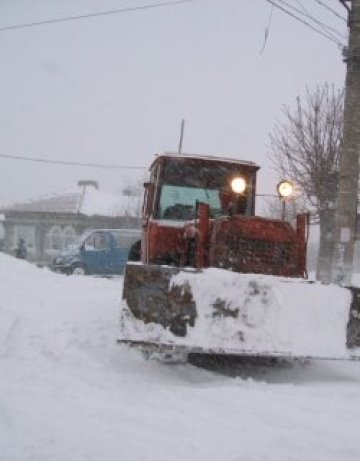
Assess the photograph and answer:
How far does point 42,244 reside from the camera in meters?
37.7

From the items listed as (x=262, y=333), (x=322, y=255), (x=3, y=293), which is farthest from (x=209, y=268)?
(x=322, y=255)

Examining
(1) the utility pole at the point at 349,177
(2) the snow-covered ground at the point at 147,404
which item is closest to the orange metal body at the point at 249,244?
(2) the snow-covered ground at the point at 147,404

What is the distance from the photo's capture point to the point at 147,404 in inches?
175

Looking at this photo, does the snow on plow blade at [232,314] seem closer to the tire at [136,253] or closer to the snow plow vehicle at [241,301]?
the snow plow vehicle at [241,301]

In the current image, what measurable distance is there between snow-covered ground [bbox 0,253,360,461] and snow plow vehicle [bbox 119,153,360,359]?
1.15 feet

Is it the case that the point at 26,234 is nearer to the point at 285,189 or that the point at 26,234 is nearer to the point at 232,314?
the point at 285,189

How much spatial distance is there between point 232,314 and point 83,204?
3485cm

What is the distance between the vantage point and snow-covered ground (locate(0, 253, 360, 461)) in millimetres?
3465

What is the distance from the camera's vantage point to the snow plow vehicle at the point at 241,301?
17.6ft

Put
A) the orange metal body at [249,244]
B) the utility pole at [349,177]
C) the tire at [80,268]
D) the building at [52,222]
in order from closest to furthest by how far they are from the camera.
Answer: the orange metal body at [249,244] → the utility pole at [349,177] → the tire at [80,268] → the building at [52,222]

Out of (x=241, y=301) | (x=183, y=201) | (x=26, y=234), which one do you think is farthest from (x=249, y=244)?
(x=26, y=234)

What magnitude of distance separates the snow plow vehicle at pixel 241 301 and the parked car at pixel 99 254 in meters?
12.7

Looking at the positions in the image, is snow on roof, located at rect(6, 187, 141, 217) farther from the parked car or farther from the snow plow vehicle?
the snow plow vehicle

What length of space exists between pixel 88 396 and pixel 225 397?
3.51 feet
